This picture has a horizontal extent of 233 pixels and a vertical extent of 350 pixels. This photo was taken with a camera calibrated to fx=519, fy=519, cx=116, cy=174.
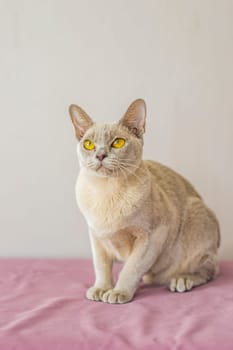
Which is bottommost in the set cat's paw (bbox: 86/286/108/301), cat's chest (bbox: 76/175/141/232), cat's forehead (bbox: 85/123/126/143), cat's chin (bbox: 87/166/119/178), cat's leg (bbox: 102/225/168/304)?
cat's paw (bbox: 86/286/108/301)

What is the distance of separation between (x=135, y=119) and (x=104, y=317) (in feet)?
1.57

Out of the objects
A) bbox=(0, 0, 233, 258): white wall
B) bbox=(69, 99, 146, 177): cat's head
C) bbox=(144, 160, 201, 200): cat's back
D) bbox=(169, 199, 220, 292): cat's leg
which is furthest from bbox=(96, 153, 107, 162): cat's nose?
bbox=(0, 0, 233, 258): white wall

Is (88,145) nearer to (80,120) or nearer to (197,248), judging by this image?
(80,120)

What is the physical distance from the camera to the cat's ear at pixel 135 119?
1271 millimetres

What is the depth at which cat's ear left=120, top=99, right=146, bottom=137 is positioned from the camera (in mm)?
1271

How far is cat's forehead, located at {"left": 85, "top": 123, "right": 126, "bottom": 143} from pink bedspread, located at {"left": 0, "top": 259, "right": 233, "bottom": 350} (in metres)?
0.39

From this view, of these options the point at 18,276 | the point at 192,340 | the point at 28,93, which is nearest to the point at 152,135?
the point at 28,93

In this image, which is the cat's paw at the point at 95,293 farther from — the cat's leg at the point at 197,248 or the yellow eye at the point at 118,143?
the yellow eye at the point at 118,143

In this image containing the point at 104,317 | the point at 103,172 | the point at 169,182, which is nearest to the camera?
the point at 104,317

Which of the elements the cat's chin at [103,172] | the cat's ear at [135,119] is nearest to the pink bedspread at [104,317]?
the cat's chin at [103,172]

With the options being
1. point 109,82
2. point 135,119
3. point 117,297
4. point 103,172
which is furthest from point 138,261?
point 109,82

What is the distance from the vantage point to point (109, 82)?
5.51 feet

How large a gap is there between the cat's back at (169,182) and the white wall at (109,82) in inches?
8.0

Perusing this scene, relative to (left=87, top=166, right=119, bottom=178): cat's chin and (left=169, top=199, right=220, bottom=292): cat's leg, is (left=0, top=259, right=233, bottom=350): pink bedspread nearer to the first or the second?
(left=169, top=199, right=220, bottom=292): cat's leg
